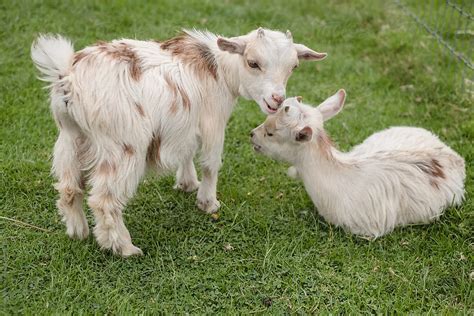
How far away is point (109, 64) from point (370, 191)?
215 centimetres

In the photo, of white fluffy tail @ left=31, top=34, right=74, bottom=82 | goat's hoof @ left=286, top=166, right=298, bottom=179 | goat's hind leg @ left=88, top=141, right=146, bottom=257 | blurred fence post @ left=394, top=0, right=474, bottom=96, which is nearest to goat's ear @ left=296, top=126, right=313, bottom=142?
goat's hoof @ left=286, top=166, right=298, bottom=179

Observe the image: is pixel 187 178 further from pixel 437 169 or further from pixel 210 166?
pixel 437 169

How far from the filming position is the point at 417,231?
4.51 metres

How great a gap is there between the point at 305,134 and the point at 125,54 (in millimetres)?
1411

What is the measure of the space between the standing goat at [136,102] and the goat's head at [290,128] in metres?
0.38

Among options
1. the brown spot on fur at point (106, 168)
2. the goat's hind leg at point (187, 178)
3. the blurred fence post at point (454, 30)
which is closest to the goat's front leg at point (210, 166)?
the goat's hind leg at point (187, 178)


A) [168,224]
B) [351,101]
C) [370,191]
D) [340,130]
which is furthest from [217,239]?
[351,101]

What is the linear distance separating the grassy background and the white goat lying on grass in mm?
132

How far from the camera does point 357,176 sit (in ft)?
A: 14.8

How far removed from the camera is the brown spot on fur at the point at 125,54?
3715mm

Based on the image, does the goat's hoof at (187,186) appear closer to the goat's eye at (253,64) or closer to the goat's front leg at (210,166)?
the goat's front leg at (210,166)

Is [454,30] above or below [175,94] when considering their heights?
below

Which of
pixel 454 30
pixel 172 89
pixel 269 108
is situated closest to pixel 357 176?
pixel 269 108

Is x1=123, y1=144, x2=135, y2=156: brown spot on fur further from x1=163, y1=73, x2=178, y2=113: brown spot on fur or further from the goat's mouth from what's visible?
the goat's mouth
